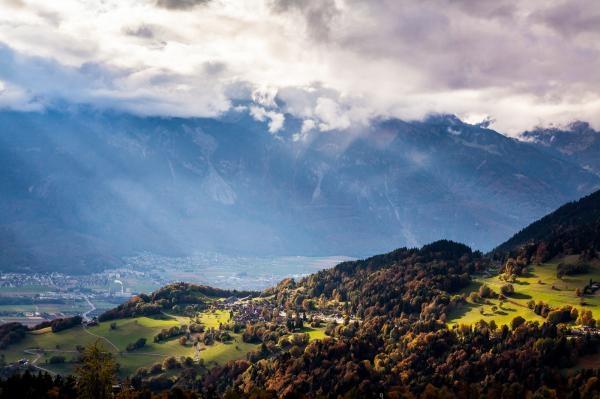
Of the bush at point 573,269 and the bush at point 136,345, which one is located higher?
the bush at point 573,269

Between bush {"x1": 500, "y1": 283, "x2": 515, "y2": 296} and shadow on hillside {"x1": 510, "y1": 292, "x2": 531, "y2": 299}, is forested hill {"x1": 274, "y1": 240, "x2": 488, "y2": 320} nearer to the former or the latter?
bush {"x1": 500, "y1": 283, "x2": 515, "y2": 296}

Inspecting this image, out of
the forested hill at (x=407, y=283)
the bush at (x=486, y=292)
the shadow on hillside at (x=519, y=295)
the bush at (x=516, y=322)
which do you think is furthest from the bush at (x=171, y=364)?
the shadow on hillside at (x=519, y=295)

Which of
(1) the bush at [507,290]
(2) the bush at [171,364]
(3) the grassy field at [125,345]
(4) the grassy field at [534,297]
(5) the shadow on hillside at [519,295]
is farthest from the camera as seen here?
(3) the grassy field at [125,345]

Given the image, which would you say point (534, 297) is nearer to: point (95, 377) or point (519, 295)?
point (519, 295)

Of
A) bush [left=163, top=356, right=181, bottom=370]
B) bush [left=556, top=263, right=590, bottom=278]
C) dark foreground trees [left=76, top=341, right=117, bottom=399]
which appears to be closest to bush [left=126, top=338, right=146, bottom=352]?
bush [left=163, top=356, right=181, bottom=370]

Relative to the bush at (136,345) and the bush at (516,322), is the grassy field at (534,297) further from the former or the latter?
the bush at (136,345)

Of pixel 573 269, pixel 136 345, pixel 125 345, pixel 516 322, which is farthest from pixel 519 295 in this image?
pixel 125 345

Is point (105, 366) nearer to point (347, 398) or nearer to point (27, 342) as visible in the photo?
point (347, 398)
